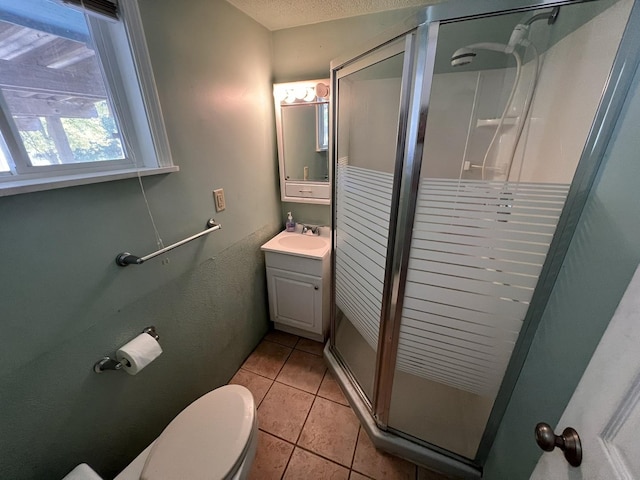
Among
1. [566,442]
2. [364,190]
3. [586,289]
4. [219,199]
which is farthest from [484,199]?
[219,199]

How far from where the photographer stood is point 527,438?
858 mm

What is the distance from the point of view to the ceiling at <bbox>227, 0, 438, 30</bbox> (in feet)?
4.43

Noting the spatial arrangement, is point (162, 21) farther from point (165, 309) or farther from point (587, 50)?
point (587, 50)

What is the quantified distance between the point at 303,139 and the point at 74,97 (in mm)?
1254

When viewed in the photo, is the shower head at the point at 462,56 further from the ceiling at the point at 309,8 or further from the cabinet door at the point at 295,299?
the cabinet door at the point at 295,299

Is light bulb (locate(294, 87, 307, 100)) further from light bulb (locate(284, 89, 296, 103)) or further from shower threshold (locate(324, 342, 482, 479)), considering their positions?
shower threshold (locate(324, 342, 482, 479))

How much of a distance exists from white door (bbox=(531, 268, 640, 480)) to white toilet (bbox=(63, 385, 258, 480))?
972mm

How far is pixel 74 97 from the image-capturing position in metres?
0.86

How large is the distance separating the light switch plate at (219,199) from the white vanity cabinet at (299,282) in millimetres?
467

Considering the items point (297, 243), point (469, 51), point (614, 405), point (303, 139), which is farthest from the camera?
point (297, 243)

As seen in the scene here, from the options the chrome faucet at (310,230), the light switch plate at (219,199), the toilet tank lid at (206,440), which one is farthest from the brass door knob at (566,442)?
the chrome faucet at (310,230)

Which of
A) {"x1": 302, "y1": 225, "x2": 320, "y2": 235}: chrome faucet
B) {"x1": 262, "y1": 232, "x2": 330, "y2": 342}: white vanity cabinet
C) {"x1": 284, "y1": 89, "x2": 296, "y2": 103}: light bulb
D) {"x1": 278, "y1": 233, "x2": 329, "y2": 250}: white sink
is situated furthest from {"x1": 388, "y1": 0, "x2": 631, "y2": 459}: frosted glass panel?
{"x1": 284, "y1": 89, "x2": 296, "y2": 103}: light bulb

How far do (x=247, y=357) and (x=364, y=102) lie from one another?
1891 millimetres

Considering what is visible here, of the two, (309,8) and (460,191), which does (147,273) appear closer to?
(460,191)
